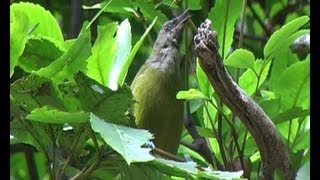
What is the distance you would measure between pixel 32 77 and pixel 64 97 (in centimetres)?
4

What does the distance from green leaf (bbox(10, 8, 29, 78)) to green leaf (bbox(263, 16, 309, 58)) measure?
0.33m

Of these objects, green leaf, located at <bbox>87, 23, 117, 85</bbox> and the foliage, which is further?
green leaf, located at <bbox>87, 23, 117, 85</bbox>

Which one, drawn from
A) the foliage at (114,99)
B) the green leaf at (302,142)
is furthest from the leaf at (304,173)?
the green leaf at (302,142)

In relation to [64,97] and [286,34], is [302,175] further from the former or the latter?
[64,97]

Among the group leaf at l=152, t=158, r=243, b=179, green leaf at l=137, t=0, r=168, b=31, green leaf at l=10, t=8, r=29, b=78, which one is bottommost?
leaf at l=152, t=158, r=243, b=179

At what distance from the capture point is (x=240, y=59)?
39.6 inches

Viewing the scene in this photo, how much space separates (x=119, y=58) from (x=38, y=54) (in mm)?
105

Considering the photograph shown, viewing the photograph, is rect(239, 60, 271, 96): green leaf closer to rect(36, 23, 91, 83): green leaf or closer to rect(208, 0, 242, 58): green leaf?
rect(208, 0, 242, 58): green leaf

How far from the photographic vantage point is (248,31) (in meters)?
1.99

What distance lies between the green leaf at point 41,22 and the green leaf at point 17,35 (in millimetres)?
117

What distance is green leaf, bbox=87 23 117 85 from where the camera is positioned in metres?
0.95

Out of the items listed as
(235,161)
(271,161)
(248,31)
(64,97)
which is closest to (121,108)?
(64,97)

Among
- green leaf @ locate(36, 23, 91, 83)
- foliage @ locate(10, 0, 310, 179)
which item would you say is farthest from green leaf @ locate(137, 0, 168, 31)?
green leaf @ locate(36, 23, 91, 83)

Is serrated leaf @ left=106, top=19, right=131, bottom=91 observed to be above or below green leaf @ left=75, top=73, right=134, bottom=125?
above
